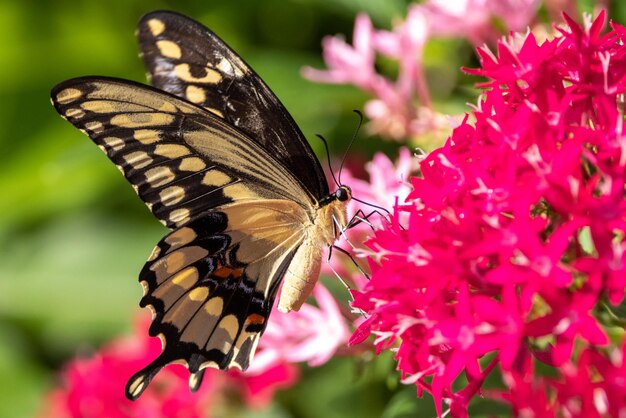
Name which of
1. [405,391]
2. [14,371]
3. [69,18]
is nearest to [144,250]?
[14,371]

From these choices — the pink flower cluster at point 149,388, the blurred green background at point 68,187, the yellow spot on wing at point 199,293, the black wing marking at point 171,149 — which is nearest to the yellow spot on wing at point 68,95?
the black wing marking at point 171,149

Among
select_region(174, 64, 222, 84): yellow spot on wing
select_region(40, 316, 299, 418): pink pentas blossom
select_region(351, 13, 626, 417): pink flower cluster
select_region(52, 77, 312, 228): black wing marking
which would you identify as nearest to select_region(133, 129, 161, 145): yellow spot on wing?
select_region(52, 77, 312, 228): black wing marking

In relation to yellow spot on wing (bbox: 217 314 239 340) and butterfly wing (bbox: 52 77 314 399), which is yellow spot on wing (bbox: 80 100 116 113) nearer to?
butterfly wing (bbox: 52 77 314 399)


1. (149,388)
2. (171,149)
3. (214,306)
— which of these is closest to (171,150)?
(171,149)

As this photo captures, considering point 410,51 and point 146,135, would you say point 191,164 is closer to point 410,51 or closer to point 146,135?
point 146,135

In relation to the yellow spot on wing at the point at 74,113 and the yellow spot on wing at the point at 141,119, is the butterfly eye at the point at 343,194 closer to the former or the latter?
the yellow spot on wing at the point at 141,119

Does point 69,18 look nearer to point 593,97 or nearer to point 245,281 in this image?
point 245,281
